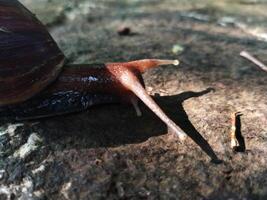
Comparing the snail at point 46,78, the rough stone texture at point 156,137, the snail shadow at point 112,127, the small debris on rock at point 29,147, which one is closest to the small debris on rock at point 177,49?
the rough stone texture at point 156,137

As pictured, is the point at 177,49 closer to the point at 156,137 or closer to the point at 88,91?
the point at 88,91

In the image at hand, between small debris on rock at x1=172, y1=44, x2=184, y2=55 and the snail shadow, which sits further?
small debris on rock at x1=172, y1=44, x2=184, y2=55

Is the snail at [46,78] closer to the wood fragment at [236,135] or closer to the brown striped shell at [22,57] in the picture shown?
the brown striped shell at [22,57]

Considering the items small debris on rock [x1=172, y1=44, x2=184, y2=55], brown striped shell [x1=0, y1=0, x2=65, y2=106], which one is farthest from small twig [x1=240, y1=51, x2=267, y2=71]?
brown striped shell [x1=0, y1=0, x2=65, y2=106]

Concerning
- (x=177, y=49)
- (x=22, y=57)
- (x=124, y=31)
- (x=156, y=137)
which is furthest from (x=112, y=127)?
(x=124, y=31)

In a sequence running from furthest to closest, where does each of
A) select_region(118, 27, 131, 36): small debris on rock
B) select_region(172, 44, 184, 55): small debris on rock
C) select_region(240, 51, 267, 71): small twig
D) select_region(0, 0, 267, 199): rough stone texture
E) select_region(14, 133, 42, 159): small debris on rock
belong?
select_region(118, 27, 131, 36): small debris on rock → select_region(172, 44, 184, 55): small debris on rock → select_region(240, 51, 267, 71): small twig → select_region(14, 133, 42, 159): small debris on rock → select_region(0, 0, 267, 199): rough stone texture

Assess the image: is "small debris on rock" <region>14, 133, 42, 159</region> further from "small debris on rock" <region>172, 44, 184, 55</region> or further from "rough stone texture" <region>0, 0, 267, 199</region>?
"small debris on rock" <region>172, 44, 184, 55</region>

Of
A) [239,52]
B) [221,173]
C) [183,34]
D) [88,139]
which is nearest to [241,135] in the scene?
[221,173]
